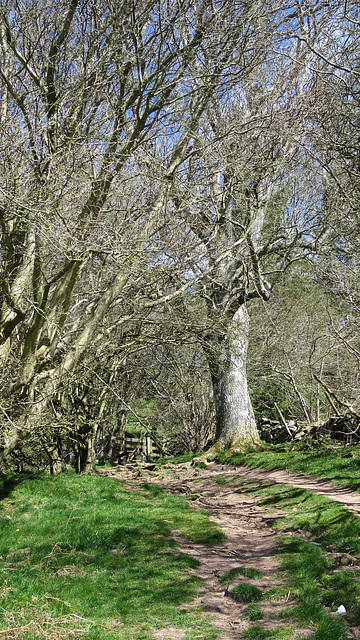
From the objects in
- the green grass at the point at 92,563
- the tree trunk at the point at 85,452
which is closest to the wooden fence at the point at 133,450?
the tree trunk at the point at 85,452

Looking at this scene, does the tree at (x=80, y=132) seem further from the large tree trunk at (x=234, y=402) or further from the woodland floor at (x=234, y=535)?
the large tree trunk at (x=234, y=402)

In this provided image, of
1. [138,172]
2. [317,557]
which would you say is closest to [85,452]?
[138,172]

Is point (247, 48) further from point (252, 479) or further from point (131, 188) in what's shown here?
point (252, 479)

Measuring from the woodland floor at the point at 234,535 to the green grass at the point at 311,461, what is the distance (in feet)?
0.80

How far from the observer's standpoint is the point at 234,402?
13.9 meters

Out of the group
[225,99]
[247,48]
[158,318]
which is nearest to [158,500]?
[158,318]

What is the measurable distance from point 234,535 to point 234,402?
257 inches

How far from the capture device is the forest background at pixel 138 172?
6766 mm

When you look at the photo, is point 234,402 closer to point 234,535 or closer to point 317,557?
point 234,535

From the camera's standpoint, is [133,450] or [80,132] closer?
[80,132]

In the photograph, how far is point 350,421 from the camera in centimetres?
1119

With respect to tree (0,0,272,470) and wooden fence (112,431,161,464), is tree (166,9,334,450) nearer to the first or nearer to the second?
tree (0,0,272,470)

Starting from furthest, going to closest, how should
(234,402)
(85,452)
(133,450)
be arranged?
(133,450) → (234,402) → (85,452)

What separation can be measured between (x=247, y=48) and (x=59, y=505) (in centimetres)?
861
